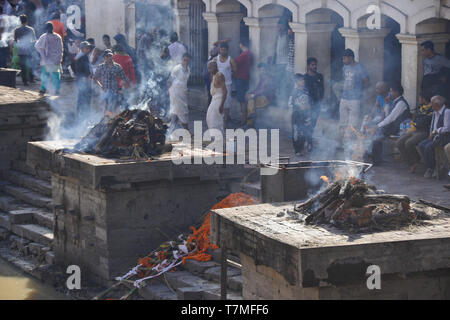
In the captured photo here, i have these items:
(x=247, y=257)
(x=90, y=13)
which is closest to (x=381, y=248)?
(x=247, y=257)

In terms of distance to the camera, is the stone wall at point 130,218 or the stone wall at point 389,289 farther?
the stone wall at point 130,218

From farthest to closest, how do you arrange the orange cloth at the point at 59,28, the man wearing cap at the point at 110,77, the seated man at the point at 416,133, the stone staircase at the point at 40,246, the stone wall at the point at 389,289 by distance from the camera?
the orange cloth at the point at 59,28 → the man wearing cap at the point at 110,77 → the seated man at the point at 416,133 → the stone staircase at the point at 40,246 → the stone wall at the point at 389,289

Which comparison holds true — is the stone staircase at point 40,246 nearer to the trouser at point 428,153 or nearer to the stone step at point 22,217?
the stone step at point 22,217

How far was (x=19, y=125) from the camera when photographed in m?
18.1

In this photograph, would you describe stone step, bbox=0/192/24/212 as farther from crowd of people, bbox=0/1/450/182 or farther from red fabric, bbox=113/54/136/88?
red fabric, bbox=113/54/136/88

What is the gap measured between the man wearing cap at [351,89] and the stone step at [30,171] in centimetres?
507

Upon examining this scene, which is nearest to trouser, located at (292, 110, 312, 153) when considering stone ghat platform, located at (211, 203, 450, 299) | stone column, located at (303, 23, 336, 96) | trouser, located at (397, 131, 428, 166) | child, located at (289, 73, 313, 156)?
child, located at (289, 73, 313, 156)

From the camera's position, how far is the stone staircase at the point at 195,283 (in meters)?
11.3

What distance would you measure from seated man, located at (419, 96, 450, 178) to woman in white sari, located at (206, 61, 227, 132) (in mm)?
3862

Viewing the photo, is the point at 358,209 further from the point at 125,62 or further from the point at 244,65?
the point at 244,65

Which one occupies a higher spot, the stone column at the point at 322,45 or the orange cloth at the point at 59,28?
the orange cloth at the point at 59,28

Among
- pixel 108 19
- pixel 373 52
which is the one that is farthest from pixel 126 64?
pixel 108 19

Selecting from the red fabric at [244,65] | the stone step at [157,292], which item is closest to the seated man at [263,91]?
the red fabric at [244,65]

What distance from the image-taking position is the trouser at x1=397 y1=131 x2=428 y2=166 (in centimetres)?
1459
